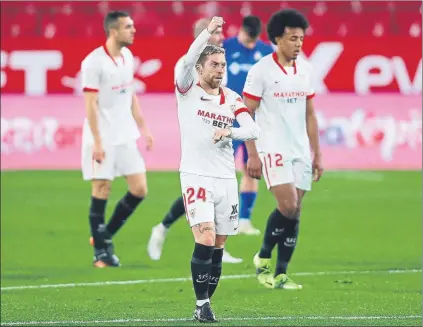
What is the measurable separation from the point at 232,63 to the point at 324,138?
7644mm

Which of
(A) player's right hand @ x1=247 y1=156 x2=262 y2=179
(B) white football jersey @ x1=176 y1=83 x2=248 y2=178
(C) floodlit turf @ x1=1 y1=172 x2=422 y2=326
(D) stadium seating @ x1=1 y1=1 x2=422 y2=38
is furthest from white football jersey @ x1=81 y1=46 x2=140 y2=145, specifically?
(D) stadium seating @ x1=1 y1=1 x2=422 y2=38

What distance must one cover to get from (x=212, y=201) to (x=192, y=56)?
3.24 feet

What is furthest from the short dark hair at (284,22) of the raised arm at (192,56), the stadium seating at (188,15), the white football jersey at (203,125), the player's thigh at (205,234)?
the stadium seating at (188,15)

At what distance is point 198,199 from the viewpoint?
8.38 metres

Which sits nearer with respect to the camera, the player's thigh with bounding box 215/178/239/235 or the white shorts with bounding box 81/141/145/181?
the player's thigh with bounding box 215/178/239/235

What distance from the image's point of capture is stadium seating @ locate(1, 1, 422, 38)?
23.2 m

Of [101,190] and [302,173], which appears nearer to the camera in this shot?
[302,173]

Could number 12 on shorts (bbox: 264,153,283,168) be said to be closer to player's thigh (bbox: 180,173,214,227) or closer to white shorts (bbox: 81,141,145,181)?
player's thigh (bbox: 180,173,214,227)

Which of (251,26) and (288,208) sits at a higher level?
(251,26)

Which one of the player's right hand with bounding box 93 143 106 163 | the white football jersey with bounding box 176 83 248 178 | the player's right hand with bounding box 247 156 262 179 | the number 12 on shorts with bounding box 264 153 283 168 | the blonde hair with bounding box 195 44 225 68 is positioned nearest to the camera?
the blonde hair with bounding box 195 44 225 68

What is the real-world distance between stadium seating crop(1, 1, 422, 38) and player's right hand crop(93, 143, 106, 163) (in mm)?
11497

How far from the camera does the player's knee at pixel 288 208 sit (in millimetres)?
10055

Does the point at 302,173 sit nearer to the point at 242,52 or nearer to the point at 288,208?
the point at 288,208

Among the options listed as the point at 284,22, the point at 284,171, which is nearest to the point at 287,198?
the point at 284,171
